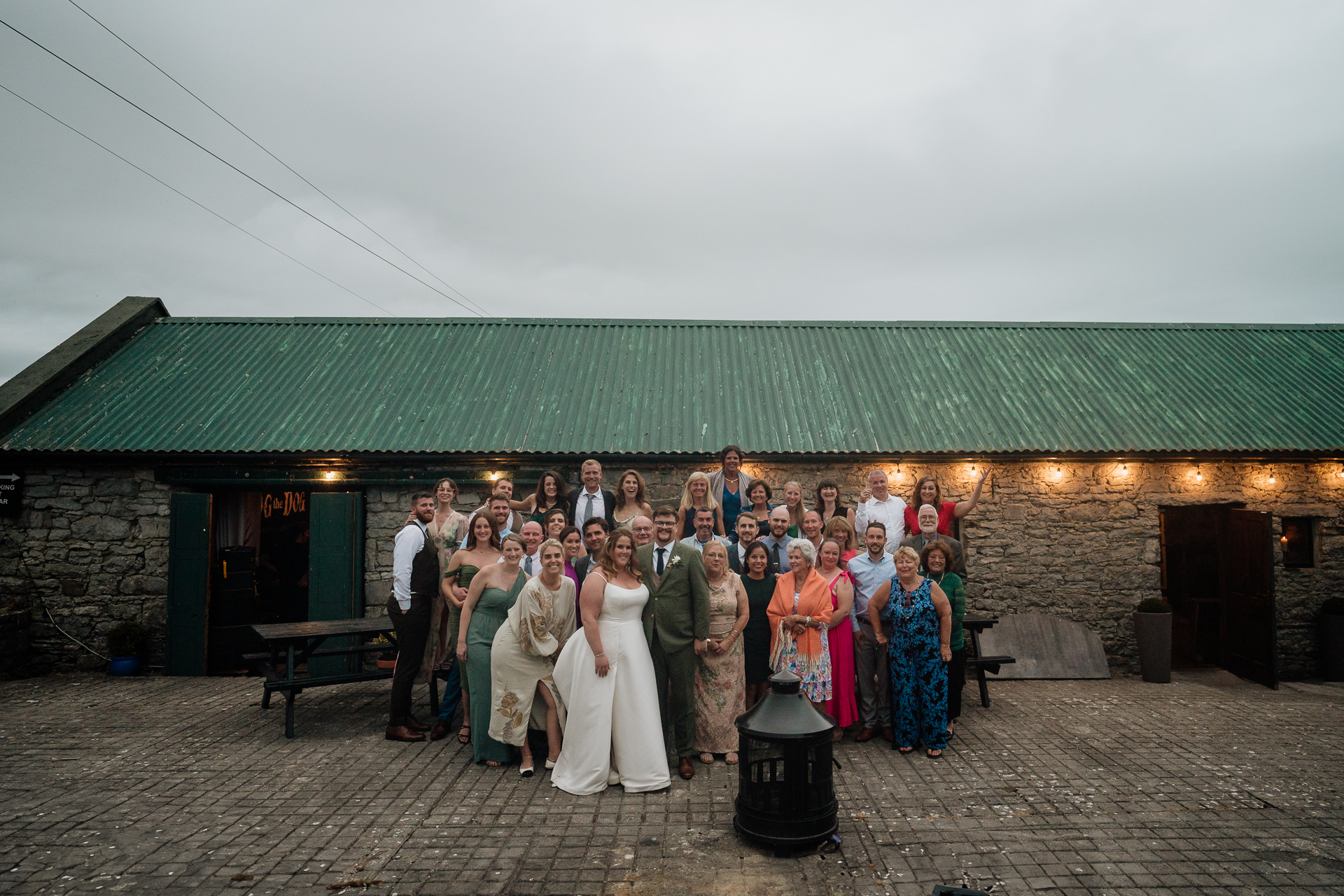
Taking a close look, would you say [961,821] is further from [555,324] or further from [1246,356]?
[1246,356]

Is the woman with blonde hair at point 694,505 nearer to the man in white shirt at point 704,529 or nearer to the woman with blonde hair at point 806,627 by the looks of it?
the man in white shirt at point 704,529

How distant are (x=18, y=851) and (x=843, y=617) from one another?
232 inches

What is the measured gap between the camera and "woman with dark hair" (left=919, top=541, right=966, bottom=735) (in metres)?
6.27

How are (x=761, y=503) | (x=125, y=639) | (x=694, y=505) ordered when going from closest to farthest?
(x=694, y=505) < (x=761, y=503) < (x=125, y=639)

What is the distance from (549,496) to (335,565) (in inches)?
153

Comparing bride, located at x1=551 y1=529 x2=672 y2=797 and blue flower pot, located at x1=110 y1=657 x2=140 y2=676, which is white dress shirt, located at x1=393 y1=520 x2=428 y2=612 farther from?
blue flower pot, located at x1=110 y1=657 x2=140 y2=676

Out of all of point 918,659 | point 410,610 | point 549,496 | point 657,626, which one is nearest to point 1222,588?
point 918,659

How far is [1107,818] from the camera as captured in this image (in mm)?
4680

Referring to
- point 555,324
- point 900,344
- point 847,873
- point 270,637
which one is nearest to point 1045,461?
point 900,344

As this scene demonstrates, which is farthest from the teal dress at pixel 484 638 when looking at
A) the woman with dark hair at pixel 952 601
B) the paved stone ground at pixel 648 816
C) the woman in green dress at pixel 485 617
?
the woman with dark hair at pixel 952 601

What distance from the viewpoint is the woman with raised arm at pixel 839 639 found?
6066 mm

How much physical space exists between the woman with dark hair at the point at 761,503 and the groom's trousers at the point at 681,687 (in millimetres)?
1653

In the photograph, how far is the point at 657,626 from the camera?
5605 mm

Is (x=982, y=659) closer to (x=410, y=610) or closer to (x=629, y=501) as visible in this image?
(x=629, y=501)
